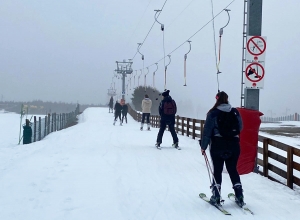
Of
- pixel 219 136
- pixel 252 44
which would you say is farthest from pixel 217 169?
pixel 252 44

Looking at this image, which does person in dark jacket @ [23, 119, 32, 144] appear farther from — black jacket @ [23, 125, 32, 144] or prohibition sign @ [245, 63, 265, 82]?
prohibition sign @ [245, 63, 265, 82]

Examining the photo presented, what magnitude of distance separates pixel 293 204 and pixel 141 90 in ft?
238

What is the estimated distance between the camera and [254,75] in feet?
28.8

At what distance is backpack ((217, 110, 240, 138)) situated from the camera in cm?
564

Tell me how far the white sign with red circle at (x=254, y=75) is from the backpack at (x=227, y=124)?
3.31 m

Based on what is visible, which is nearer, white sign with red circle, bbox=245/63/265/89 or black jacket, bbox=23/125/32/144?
white sign with red circle, bbox=245/63/265/89

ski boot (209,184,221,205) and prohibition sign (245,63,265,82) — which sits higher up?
prohibition sign (245,63,265,82)

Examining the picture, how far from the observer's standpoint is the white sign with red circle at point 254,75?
8.74m

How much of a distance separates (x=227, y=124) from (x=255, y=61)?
351cm

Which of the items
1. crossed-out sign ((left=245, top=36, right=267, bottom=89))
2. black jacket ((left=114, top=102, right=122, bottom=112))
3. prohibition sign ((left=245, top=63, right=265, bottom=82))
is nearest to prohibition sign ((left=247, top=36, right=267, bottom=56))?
crossed-out sign ((left=245, top=36, right=267, bottom=89))

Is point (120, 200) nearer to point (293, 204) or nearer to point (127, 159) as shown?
point (293, 204)

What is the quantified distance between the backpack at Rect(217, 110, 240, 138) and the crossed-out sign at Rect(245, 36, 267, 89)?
3.31 metres

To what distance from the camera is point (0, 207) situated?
5.81 meters

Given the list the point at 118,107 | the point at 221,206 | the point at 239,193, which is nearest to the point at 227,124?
the point at 239,193
